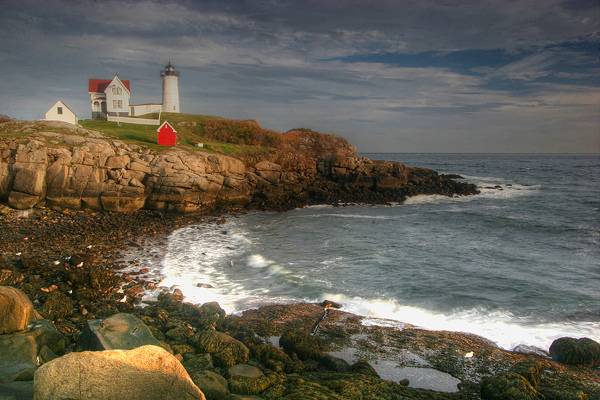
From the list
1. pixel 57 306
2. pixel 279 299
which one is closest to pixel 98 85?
pixel 57 306

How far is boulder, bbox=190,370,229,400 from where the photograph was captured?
6.98 m

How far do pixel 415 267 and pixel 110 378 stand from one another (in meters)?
16.1

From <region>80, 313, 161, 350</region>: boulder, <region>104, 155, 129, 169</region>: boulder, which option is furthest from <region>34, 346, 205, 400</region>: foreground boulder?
<region>104, 155, 129, 169</region>: boulder

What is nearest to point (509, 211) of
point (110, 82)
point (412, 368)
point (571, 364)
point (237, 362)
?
point (571, 364)

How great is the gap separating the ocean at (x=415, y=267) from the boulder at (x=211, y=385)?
6.63m

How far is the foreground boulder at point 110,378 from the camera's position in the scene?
5.17 meters

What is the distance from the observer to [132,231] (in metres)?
24.6

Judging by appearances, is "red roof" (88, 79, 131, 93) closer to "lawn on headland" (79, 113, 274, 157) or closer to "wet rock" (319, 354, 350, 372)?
"lawn on headland" (79, 113, 274, 157)

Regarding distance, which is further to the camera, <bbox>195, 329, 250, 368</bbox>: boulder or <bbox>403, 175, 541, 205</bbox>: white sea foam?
<bbox>403, 175, 541, 205</bbox>: white sea foam

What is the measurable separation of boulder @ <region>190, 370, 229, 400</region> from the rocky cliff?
25.0 m

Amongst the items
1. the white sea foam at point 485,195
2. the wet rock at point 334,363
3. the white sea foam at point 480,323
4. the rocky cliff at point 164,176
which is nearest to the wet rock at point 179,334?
the wet rock at point 334,363

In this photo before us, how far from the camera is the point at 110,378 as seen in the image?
520 centimetres

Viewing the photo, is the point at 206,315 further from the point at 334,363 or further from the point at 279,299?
the point at 334,363

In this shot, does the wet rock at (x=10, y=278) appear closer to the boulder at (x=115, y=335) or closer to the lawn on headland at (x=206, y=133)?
the boulder at (x=115, y=335)
